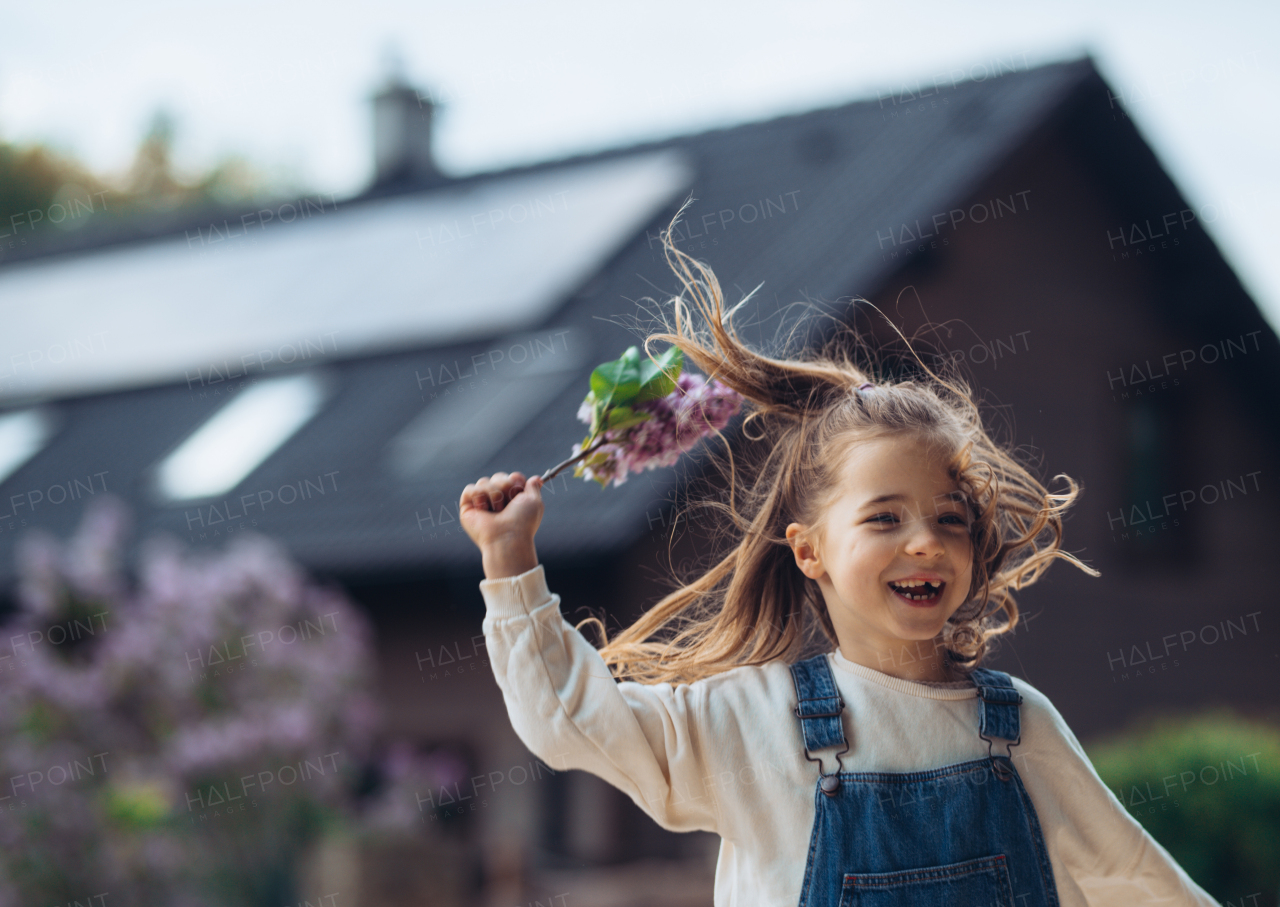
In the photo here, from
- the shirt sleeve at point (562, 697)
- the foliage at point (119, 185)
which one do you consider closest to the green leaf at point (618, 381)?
the shirt sleeve at point (562, 697)

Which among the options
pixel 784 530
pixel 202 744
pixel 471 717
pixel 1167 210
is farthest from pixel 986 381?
pixel 784 530

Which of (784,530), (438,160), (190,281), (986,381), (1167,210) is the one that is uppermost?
(438,160)

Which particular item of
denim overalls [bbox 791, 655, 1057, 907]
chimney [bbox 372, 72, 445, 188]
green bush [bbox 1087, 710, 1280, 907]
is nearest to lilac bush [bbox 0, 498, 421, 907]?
green bush [bbox 1087, 710, 1280, 907]

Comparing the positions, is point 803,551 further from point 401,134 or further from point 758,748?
point 401,134

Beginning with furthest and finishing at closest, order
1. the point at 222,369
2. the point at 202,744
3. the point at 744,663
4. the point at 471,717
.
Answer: the point at 222,369 < the point at 471,717 < the point at 202,744 < the point at 744,663

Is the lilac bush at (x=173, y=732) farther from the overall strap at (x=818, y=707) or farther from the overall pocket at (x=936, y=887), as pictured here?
the overall pocket at (x=936, y=887)

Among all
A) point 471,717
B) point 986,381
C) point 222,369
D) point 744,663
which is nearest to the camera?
point 744,663

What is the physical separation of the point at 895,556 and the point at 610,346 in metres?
4.76

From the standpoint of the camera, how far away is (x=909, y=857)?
1571 millimetres

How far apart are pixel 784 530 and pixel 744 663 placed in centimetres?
21

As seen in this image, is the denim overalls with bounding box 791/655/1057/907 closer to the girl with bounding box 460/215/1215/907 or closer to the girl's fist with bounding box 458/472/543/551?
the girl with bounding box 460/215/1215/907

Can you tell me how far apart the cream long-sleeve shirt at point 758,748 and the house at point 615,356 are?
335cm

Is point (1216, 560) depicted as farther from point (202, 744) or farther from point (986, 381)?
point (202, 744)

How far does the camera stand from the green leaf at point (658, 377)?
1.70 m
